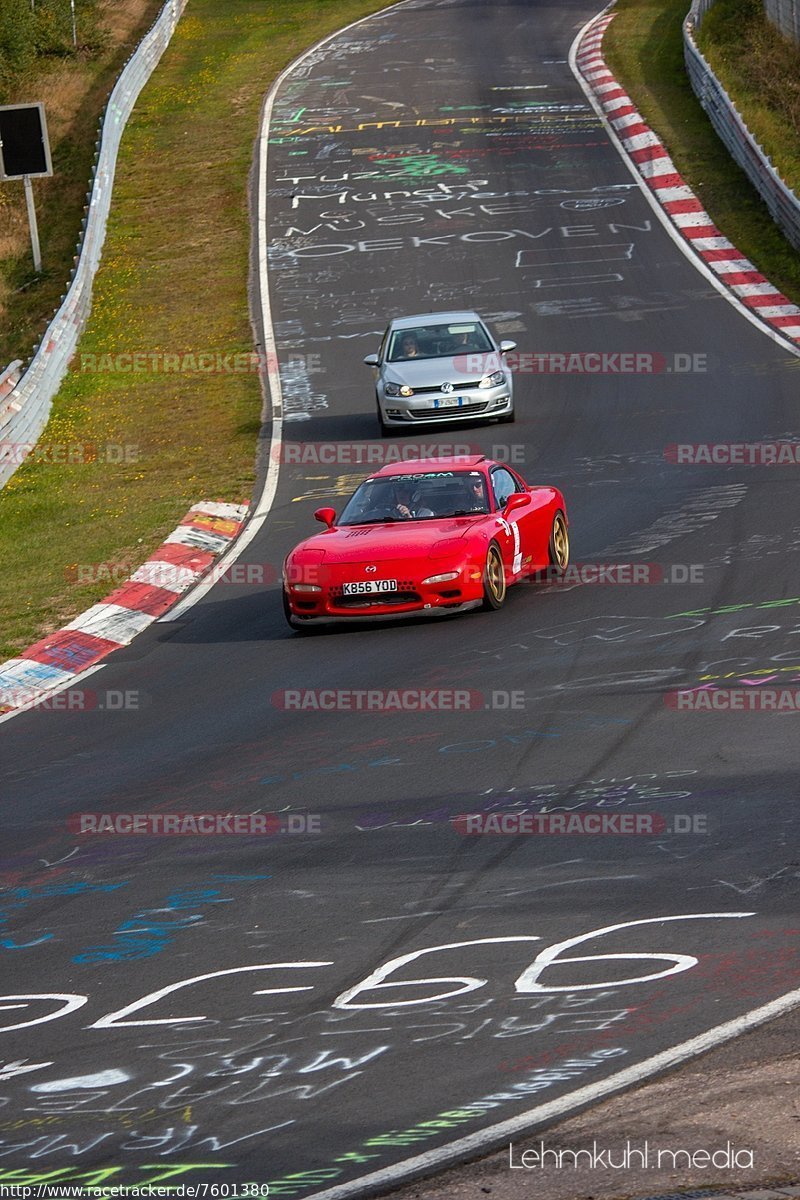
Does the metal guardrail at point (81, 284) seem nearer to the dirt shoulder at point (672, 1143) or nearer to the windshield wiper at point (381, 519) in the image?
the windshield wiper at point (381, 519)

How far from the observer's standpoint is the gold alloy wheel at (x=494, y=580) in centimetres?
1448

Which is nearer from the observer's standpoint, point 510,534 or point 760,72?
point 510,534

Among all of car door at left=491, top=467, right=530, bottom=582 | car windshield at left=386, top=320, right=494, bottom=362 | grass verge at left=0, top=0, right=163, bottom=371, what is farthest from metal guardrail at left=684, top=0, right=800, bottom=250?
car door at left=491, top=467, right=530, bottom=582

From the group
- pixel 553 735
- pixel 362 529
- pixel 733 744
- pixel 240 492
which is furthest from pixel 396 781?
pixel 240 492

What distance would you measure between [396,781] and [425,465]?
677 cm

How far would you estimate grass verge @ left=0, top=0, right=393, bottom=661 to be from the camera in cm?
1927

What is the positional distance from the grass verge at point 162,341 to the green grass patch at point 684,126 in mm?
10044

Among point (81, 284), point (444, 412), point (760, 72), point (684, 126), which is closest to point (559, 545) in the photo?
point (444, 412)

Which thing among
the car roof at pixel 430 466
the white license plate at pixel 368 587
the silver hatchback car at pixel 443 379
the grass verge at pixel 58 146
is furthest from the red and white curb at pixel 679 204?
the white license plate at pixel 368 587

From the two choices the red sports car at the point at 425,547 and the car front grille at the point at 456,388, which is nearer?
the red sports car at the point at 425,547

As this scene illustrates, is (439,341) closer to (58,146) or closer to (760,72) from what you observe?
(760,72)

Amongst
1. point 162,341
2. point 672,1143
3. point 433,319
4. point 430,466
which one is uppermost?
point 672,1143

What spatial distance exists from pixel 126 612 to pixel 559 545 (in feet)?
14.0

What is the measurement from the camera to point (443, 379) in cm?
2369
